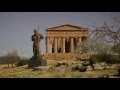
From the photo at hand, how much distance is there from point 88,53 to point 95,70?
0.58 meters

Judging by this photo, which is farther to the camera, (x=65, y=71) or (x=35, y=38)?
(x=35, y=38)

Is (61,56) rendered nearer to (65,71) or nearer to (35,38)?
(65,71)

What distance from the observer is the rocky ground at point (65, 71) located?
38.4ft

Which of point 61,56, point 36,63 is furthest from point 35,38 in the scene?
point 61,56

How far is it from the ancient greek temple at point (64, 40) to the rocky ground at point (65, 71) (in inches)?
8.5

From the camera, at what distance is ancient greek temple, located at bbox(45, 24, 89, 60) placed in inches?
472

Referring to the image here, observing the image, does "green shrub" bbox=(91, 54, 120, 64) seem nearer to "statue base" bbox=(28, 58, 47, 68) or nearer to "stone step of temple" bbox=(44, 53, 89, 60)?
"stone step of temple" bbox=(44, 53, 89, 60)

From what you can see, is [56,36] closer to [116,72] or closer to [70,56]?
[70,56]

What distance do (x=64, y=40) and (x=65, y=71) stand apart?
1.05 metres

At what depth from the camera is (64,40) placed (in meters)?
12.3

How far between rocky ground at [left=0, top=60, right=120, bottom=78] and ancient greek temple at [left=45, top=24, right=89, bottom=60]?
0.21 meters

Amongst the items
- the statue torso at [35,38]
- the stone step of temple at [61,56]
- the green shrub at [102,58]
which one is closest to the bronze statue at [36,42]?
the statue torso at [35,38]

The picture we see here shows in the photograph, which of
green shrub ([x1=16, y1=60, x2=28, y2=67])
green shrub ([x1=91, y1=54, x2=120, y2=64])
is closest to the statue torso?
green shrub ([x1=16, y1=60, x2=28, y2=67])
